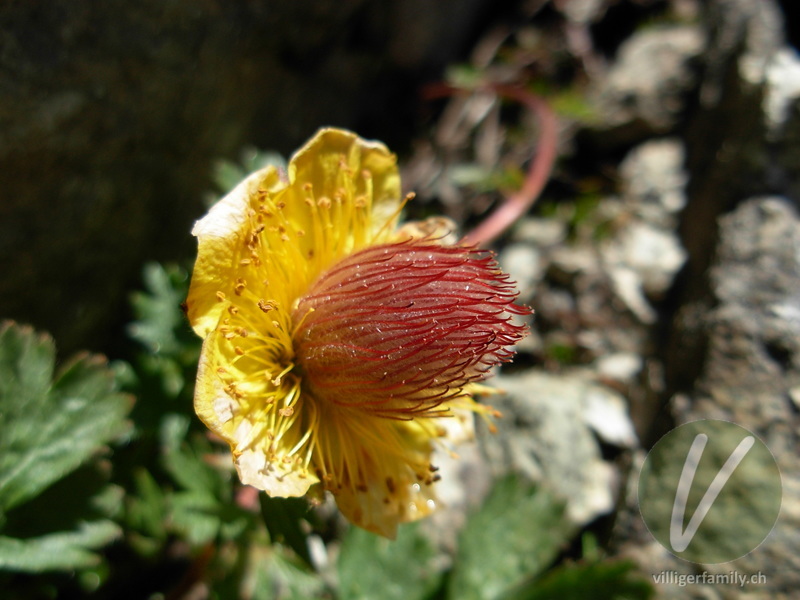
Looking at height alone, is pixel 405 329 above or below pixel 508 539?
above

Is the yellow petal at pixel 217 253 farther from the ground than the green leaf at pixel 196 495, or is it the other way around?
the yellow petal at pixel 217 253

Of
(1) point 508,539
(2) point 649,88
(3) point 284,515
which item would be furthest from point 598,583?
(2) point 649,88

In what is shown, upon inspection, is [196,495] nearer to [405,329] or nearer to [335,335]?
[335,335]

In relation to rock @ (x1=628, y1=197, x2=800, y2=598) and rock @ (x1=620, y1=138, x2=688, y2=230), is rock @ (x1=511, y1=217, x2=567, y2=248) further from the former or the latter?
rock @ (x1=628, y1=197, x2=800, y2=598)

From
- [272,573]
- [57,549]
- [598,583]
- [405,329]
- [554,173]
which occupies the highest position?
[405,329]

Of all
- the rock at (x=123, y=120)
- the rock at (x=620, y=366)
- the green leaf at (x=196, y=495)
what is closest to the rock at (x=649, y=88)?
the rock at (x=620, y=366)

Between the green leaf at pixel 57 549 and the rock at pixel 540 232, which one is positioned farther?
the rock at pixel 540 232

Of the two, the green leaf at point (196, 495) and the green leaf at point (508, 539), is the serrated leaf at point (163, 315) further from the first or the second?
the green leaf at point (508, 539)
